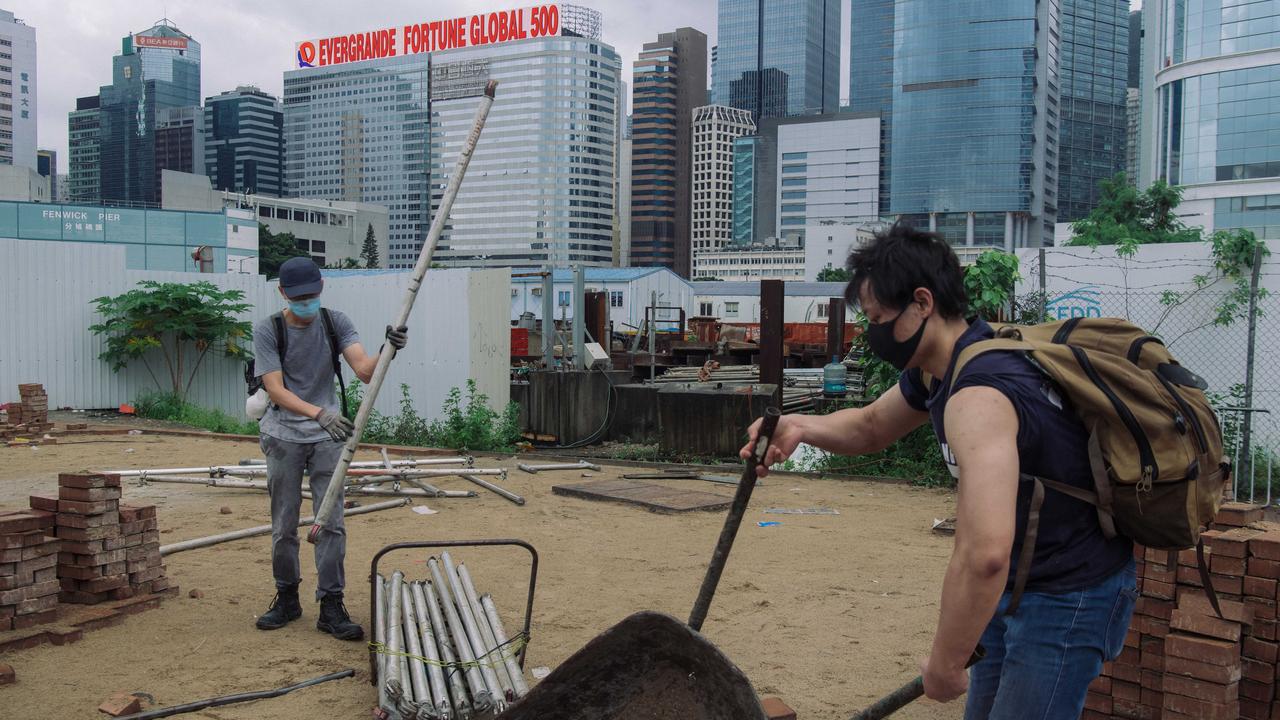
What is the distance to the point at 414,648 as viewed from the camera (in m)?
4.38

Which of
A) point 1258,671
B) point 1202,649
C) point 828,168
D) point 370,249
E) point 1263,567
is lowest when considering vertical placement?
point 1258,671

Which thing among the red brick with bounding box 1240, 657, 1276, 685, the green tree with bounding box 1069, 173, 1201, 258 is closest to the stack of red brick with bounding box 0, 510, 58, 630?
the red brick with bounding box 1240, 657, 1276, 685

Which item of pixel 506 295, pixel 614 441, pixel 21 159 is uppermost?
pixel 21 159

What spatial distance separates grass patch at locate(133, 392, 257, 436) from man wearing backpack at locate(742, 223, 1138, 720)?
1437 cm

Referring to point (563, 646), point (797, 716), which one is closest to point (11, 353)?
point (563, 646)

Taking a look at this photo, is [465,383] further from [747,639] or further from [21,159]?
[21,159]

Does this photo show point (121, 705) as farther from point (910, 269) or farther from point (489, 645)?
point (910, 269)

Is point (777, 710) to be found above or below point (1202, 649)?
below

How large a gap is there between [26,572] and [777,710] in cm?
397

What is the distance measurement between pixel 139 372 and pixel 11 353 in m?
2.03

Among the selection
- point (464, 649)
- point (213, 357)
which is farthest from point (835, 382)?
point (213, 357)

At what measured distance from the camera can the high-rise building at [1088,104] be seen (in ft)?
628

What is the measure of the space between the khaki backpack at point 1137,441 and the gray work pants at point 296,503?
3.84 m

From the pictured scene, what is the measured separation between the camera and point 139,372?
1808 centimetres
